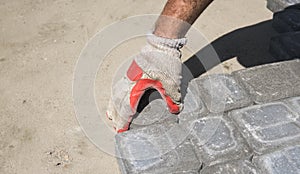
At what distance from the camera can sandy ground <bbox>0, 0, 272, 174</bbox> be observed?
2520 mm

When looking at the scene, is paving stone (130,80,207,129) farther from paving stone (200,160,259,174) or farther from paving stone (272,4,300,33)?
paving stone (272,4,300,33)

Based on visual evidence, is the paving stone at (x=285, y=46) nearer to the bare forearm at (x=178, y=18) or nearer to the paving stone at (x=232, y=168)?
the bare forearm at (x=178, y=18)

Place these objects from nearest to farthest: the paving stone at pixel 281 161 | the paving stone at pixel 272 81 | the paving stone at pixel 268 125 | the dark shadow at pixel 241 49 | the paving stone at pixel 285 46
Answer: the paving stone at pixel 281 161 → the paving stone at pixel 268 125 → the paving stone at pixel 272 81 → the paving stone at pixel 285 46 → the dark shadow at pixel 241 49

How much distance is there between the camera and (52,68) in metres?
3.12

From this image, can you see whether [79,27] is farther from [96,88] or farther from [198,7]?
[198,7]

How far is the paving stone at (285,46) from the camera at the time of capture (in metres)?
2.96

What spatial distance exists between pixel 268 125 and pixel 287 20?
4.25 ft

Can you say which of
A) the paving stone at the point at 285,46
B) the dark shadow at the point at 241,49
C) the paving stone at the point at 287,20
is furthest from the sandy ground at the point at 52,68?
the paving stone at the point at 285,46

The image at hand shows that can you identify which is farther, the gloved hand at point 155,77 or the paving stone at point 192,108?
the paving stone at point 192,108

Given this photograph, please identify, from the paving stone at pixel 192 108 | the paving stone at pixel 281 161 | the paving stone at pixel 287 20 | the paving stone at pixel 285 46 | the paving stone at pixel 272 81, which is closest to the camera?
the paving stone at pixel 281 161

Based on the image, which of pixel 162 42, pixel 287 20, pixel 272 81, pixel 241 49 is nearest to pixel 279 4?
pixel 287 20

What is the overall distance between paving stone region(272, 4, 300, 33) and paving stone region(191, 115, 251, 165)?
4.31ft

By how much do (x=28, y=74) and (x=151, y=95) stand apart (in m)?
1.08

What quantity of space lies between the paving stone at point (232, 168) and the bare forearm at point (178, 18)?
721 mm
